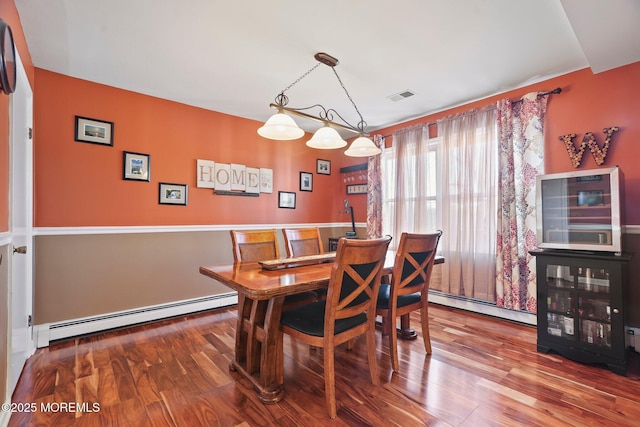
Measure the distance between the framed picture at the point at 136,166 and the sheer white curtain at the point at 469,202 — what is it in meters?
3.30

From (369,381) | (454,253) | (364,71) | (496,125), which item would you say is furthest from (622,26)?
(369,381)

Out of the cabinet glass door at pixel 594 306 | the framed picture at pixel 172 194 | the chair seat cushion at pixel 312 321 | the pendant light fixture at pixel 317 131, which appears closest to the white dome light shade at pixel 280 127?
the pendant light fixture at pixel 317 131

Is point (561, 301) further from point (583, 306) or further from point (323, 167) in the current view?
point (323, 167)

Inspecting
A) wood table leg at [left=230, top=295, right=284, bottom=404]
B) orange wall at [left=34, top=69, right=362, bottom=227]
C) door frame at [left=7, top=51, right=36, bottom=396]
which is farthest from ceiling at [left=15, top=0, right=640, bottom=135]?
wood table leg at [left=230, top=295, right=284, bottom=404]

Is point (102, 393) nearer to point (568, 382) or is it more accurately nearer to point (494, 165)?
point (568, 382)

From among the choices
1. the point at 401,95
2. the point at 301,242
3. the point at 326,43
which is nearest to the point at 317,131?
the point at 326,43

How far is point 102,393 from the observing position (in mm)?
1822

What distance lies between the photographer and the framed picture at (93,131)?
273 centimetres

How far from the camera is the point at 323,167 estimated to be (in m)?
4.74

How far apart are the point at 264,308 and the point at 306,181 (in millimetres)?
2803

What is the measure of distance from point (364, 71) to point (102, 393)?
121 inches

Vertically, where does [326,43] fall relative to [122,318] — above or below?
above

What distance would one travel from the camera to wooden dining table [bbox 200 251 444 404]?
63.9 inches

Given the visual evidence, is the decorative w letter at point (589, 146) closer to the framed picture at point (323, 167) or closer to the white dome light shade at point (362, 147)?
the white dome light shade at point (362, 147)
